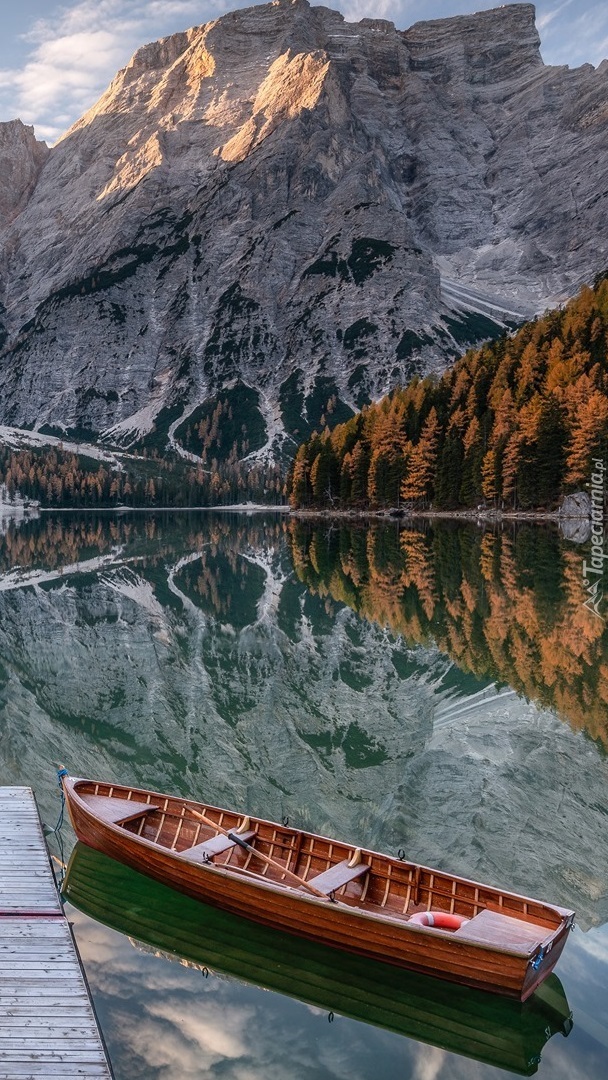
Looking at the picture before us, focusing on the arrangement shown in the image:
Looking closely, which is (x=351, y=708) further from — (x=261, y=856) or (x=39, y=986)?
(x=39, y=986)

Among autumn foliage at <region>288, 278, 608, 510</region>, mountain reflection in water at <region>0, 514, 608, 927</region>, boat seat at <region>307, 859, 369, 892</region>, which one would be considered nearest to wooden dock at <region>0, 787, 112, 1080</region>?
boat seat at <region>307, 859, 369, 892</region>

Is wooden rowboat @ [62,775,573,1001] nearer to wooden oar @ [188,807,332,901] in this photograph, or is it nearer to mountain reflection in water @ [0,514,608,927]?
wooden oar @ [188,807,332,901]

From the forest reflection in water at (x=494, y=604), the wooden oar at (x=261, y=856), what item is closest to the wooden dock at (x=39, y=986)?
the wooden oar at (x=261, y=856)

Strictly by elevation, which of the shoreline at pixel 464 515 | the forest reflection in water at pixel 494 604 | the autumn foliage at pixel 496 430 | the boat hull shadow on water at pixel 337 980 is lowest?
the boat hull shadow on water at pixel 337 980

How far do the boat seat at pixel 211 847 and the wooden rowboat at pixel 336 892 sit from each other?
3 cm

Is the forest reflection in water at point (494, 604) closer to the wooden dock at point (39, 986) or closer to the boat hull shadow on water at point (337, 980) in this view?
the boat hull shadow on water at point (337, 980)

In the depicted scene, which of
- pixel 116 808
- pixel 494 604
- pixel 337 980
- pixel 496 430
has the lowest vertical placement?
pixel 337 980

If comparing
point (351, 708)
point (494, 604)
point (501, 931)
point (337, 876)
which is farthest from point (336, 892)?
point (494, 604)

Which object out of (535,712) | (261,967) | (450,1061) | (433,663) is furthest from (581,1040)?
(433,663)

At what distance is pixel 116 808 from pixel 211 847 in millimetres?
3308

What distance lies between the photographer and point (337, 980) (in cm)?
1433

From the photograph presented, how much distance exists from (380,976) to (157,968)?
4010mm

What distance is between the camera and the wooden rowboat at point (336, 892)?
43.7ft

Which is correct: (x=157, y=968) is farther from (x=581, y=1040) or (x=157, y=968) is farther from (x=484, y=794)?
(x=484, y=794)
